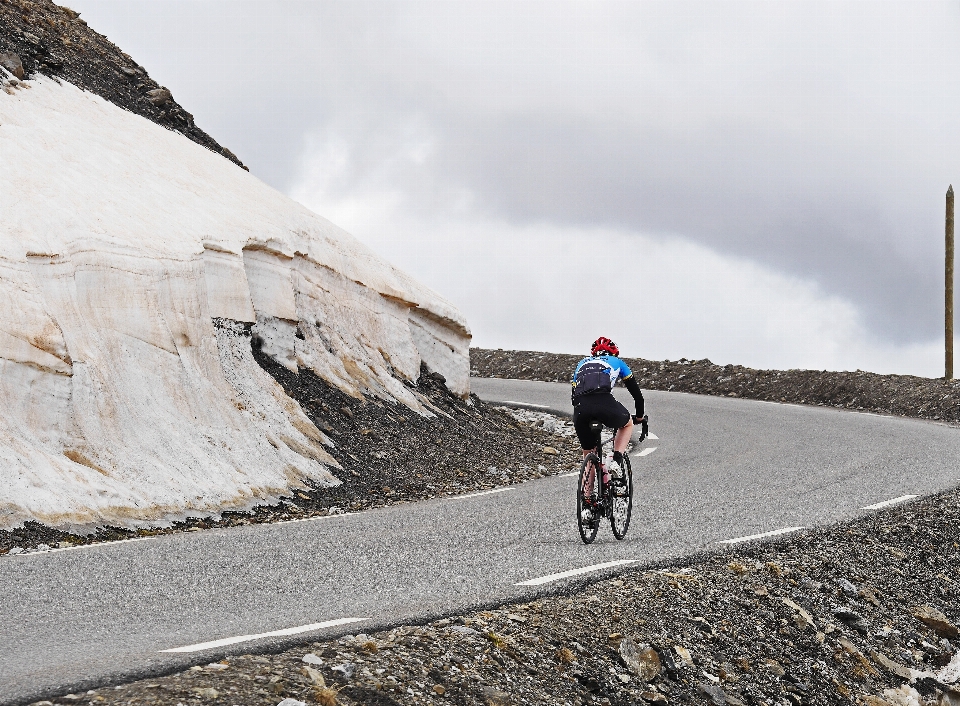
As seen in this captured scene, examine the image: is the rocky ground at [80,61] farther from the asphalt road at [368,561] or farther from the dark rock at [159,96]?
the asphalt road at [368,561]

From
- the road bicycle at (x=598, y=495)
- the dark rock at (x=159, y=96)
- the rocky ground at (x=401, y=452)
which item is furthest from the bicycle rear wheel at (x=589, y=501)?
the dark rock at (x=159, y=96)

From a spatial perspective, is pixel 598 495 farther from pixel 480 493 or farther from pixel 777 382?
pixel 777 382

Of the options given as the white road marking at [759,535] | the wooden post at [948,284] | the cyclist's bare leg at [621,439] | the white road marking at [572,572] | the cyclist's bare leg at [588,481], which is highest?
the wooden post at [948,284]

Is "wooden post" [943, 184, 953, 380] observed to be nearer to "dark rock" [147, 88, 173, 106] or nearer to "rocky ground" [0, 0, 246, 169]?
"rocky ground" [0, 0, 246, 169]

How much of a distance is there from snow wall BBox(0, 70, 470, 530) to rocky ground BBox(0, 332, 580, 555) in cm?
31

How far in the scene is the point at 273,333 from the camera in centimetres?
1666

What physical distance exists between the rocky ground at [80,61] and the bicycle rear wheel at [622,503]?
14040mm

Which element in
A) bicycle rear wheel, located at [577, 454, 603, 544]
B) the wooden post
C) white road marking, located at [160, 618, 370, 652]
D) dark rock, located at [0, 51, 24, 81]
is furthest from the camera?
the wooden post

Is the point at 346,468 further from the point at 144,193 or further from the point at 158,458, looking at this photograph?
the point at 144,193

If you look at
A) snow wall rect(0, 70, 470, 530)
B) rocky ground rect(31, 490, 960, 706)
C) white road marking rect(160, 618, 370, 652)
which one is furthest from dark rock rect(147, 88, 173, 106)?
white road marking rect(160, 618, 370, 652)

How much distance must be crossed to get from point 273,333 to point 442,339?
5238 millimetres

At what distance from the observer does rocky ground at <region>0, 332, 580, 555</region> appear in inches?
531

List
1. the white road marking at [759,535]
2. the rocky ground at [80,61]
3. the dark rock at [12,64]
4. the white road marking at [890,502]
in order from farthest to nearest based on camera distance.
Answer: the rocky ground at [80,61]
the dark rock at [12,64]
the white road marking at [890,502]
the white road marking at [759,535]

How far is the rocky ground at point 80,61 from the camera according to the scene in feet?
63.0
